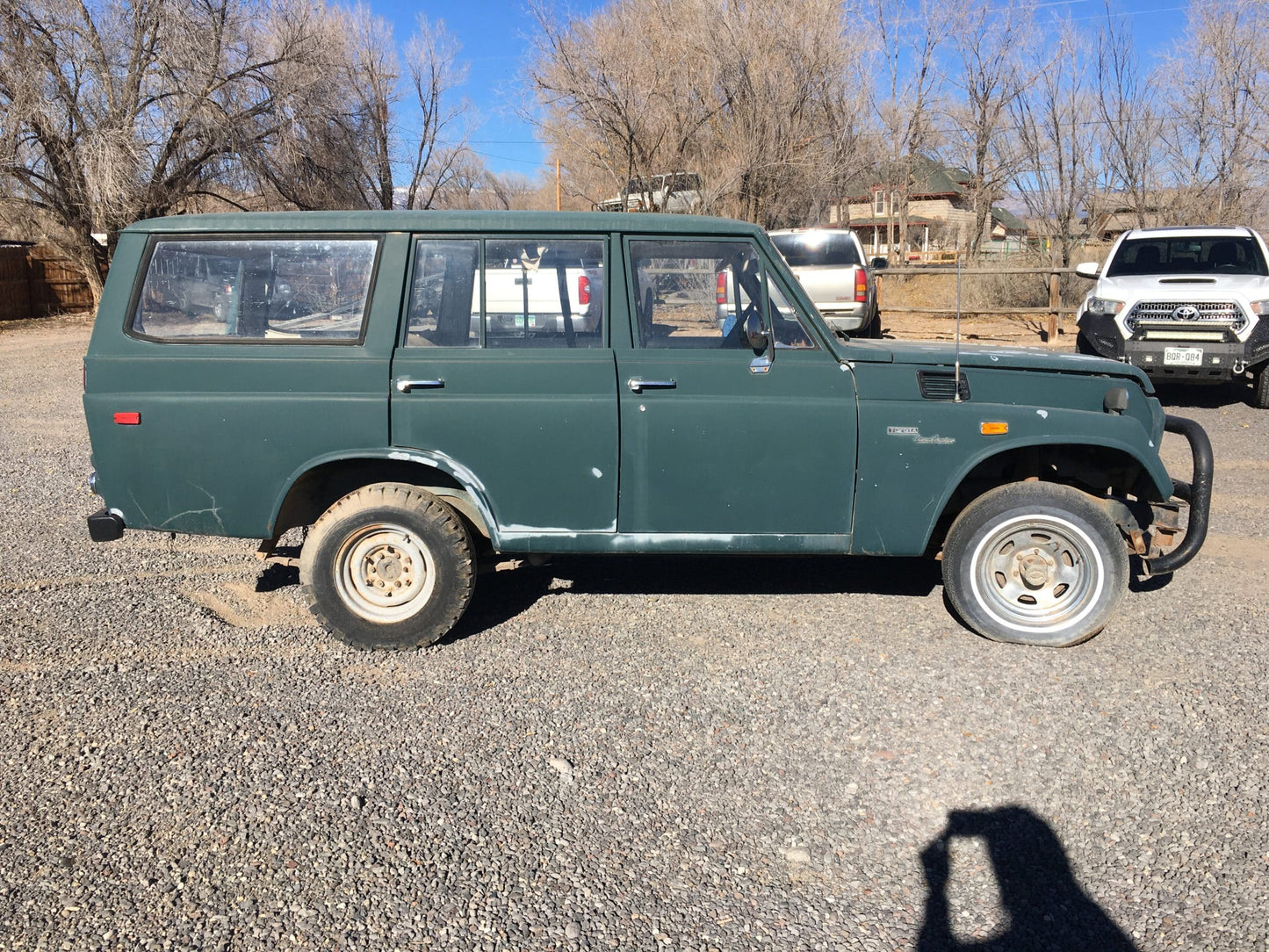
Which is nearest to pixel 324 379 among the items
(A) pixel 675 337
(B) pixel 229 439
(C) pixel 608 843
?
(B) pixel 229 439

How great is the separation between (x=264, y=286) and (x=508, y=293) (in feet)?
3.74

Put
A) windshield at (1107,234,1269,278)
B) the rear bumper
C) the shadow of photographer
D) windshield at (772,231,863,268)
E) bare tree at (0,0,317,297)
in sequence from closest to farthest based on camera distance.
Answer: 1. the shadow of photographer
2. windshield at (1107,234,1269,278)
3. the rear bumper
4. windshield at (772,231,863,268)
5. bare tree at (0,0,317,297)

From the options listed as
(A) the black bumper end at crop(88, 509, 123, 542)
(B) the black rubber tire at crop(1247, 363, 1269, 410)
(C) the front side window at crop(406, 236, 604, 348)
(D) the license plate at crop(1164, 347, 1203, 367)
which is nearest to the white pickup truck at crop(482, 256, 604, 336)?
(C) the front side window at crop(406, 236, 604, 348)

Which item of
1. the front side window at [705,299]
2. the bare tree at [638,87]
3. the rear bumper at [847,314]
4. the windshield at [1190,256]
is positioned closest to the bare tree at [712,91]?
the bare tree at [638,87]

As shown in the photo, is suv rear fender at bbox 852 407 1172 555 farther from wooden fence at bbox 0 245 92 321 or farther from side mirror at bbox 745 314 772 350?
wooden fence at bbox 0 245 92 321

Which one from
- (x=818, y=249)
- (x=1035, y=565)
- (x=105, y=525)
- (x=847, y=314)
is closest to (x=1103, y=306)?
(x=847, y=314)

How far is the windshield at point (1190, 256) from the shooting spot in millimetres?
11172

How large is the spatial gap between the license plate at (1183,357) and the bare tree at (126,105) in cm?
1846

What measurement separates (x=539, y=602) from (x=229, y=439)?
1.80 m

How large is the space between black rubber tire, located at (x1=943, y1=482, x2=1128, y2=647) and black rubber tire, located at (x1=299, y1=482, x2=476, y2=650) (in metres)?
2.35

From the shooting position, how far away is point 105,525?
4.58 m

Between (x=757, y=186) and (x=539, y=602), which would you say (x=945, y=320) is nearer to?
(x=757, y=186)

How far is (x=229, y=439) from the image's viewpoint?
4.52 metres

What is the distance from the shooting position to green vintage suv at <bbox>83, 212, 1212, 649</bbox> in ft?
14.8
